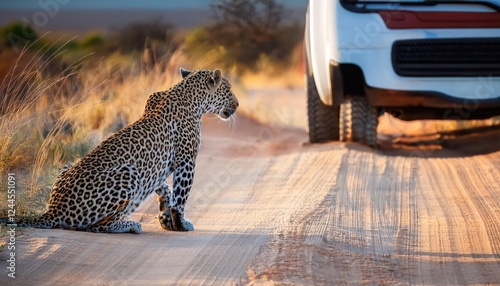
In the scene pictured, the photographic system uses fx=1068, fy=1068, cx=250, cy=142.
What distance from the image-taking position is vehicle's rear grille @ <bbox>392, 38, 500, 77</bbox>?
9.81 m

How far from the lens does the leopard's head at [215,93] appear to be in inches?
327

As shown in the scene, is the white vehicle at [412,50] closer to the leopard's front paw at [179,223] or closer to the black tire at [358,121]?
the black tire at [358,121]

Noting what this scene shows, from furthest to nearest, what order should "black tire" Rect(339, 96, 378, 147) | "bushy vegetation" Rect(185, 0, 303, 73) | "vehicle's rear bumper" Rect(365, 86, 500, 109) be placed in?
"bushy vegetation" Rect(185, 0, 303, 73) < "black tire" Rect(339, 96, 378, 147) < "vehicle's rear bumper" Rect(365, 86, 500, 109)

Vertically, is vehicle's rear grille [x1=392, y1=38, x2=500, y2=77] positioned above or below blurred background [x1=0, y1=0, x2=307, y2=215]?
above

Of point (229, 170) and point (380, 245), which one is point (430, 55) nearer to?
point (229, 170)

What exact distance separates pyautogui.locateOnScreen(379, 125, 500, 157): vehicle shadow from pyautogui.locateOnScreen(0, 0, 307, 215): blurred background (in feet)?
9.40

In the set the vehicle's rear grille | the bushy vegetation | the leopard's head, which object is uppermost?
the leopard's head

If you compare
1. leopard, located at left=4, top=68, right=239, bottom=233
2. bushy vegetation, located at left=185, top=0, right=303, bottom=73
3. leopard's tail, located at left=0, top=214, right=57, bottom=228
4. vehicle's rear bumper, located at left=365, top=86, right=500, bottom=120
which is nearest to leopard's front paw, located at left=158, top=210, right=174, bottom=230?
leopard, located at left=4, top=68, right=239, bottom=233

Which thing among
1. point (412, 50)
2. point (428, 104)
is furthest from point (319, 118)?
point (412, 50)

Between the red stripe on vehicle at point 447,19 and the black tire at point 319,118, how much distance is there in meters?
1.89

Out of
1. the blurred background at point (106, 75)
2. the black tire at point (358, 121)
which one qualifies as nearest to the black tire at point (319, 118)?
the black tire at point (358, 121)

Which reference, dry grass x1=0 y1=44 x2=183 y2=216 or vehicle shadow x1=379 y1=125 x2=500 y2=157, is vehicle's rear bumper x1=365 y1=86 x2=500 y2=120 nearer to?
vehicle shadow x1=379 y1=125 x2=500 y2=157

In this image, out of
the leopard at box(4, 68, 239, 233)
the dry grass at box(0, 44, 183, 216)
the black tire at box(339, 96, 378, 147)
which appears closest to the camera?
the leopard at box(4, 68, 239, 233)

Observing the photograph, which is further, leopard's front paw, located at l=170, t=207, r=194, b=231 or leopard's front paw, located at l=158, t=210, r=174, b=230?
leopard's front paw, located at l=158, t=210, r=174, b=230
